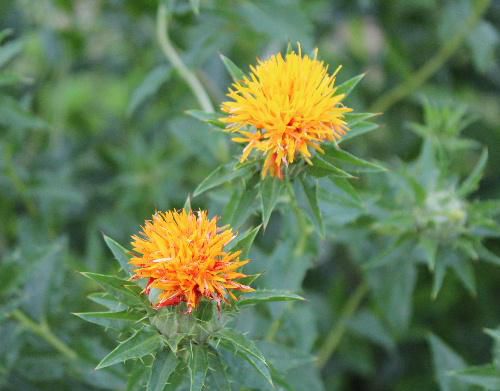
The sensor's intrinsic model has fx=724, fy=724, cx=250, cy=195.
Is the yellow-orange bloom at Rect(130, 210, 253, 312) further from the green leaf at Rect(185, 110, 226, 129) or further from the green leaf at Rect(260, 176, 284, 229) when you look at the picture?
the green leaf at Rect(185, 110, 226, 129)

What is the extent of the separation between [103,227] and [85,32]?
1137mm

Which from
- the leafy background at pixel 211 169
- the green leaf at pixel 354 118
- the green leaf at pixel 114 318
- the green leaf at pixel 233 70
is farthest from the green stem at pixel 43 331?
the green leaf at pixel 354 118

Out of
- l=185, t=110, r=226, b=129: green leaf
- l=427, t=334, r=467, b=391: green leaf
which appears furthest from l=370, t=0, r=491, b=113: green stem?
l=185, t=110, r=226, b=129: green leaf

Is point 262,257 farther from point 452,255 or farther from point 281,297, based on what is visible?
point 281,297

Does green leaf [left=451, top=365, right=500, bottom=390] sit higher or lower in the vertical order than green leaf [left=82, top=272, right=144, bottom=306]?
lower

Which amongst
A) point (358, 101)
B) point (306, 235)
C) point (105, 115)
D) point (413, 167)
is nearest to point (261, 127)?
point (306, 235)

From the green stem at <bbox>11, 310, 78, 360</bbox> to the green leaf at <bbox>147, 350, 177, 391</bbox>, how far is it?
84 cm

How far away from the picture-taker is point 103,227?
11.3 feet

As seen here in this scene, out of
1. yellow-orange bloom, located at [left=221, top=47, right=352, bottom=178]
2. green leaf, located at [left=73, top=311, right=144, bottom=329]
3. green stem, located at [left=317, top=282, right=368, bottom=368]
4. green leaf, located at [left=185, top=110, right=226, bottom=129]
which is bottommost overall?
green leaf, located at [left=73, top=311, right=144, bottom=329]

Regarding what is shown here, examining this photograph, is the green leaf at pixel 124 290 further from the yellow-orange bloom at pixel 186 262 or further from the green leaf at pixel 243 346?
the green leaf at pixel 243 346

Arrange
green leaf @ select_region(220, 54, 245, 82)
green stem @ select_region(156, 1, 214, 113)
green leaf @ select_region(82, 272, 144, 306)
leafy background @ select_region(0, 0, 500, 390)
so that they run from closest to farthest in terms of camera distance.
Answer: green leaf @ select_region(82, 272, 144, 306), green leaf @ select_region(220, 54, 245, 82), leafy background @ select_region(0, 0, 500, 390), green stem @ select_region(156, 1, 214, 113)

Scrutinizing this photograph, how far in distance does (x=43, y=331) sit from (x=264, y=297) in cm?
105

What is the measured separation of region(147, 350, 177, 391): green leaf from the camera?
161 centimetres

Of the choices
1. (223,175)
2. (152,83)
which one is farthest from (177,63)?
(223,175)
